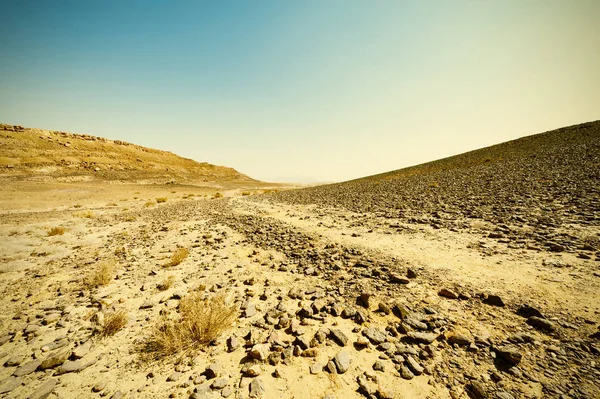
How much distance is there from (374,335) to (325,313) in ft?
3.49

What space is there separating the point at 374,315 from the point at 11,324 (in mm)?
7646

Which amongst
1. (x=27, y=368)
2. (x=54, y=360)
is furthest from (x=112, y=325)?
(x=27, y=368)

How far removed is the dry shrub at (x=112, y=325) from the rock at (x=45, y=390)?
947 millimetres

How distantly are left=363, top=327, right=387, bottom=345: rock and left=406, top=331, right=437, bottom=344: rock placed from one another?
0.42m

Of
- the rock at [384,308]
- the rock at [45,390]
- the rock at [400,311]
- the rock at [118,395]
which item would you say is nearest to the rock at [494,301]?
the rock at [400,311]

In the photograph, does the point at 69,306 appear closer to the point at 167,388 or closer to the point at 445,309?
the point at 167,388

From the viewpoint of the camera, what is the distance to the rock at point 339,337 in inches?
151

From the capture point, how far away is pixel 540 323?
371 centimetres

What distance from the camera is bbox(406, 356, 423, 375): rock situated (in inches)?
124

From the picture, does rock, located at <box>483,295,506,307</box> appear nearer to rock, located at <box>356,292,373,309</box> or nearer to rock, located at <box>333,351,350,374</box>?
rock, located at <box>356,292,373,309</box>

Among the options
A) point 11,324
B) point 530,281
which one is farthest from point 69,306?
point 530,281

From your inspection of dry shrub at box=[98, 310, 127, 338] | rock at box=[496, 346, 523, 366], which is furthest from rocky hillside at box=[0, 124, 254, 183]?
rock at box=[496, 346, 523, 366]

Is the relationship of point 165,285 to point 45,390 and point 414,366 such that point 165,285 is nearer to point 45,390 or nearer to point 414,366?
point 45,390

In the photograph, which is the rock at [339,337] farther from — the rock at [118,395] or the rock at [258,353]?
the rock at [118,395]
